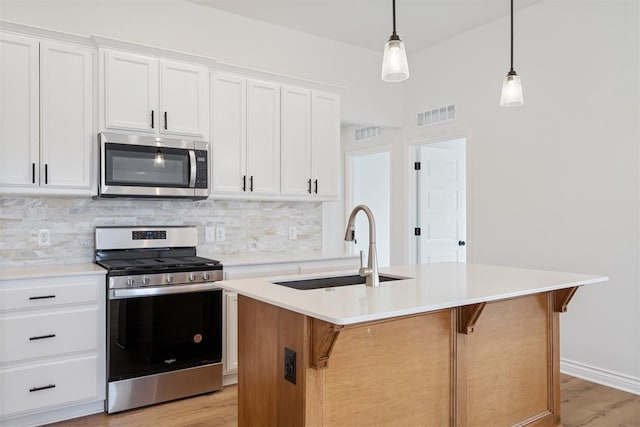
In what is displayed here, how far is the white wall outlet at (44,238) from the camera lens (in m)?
3.21

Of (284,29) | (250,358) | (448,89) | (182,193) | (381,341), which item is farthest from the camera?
(448,89)

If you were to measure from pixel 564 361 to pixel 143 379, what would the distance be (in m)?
3.15

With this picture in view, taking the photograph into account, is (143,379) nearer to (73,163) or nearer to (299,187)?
(73,163)

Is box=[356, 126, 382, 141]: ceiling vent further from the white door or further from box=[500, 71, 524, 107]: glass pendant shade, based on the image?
box=[500, 71, 524, 107]: glass pendant shade

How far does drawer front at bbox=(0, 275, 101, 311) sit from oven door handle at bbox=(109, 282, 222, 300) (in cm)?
10

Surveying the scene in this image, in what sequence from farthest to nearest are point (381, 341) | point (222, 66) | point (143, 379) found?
point (222, 66), point (143, 379), point (381, 341)

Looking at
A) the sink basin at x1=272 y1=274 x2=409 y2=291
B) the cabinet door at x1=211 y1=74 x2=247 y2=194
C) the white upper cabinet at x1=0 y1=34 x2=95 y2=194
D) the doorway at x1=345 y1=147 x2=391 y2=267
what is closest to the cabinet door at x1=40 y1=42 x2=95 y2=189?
the white upper cabinet at x1=0 y1=34 x2=95 y2=194

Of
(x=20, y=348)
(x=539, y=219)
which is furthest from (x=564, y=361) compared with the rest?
(x=20, y=348)

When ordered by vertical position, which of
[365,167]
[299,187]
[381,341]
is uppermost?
[365,167]

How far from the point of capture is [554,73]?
3762mm

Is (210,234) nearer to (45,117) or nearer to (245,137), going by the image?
(245,137)

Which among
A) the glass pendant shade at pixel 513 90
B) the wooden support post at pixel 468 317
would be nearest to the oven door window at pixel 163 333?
the wooden support post at pixel 468 317

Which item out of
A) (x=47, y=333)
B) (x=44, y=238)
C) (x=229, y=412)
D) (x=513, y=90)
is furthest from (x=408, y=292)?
(x=44, y=238)

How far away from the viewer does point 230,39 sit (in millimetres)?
4078
